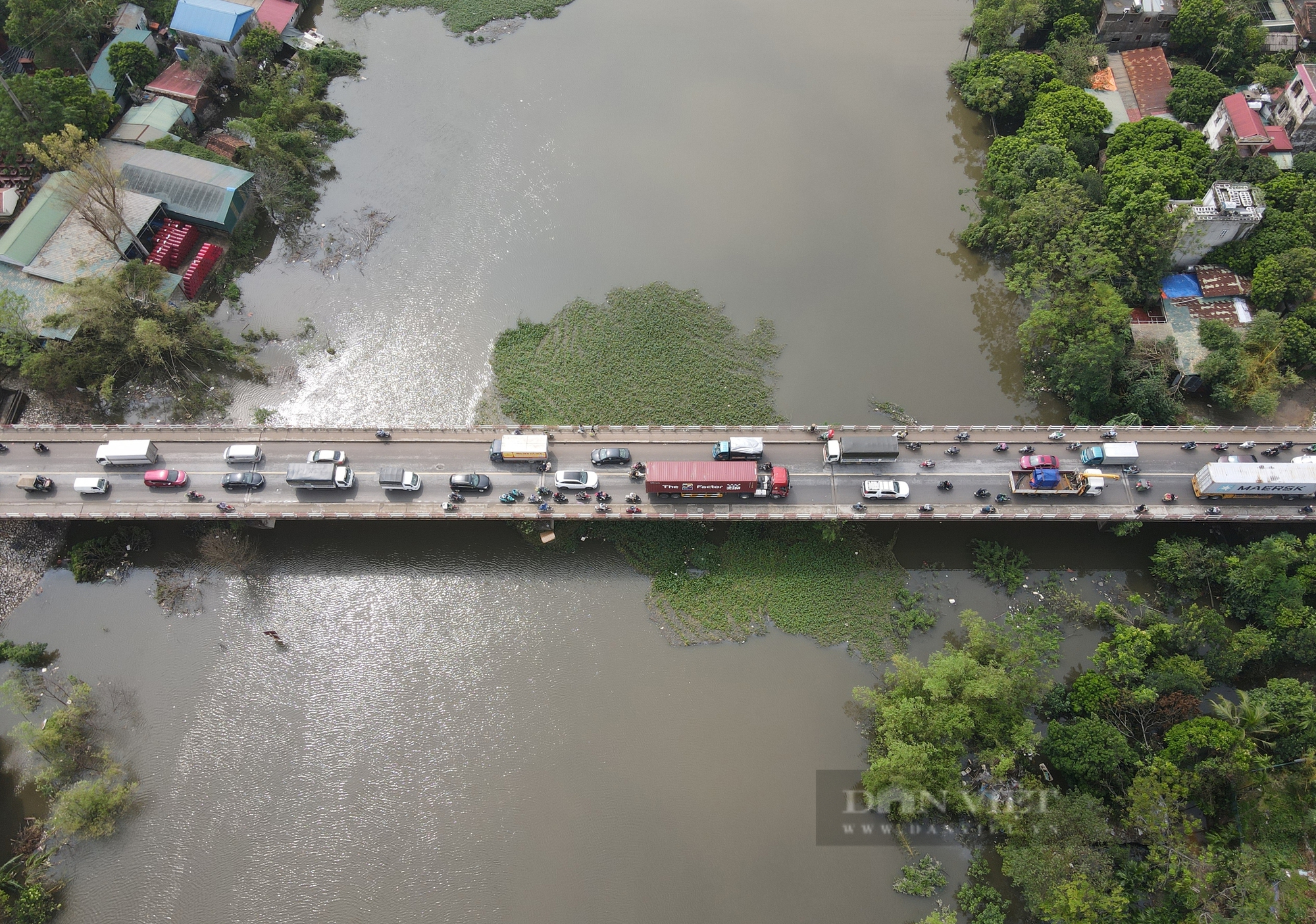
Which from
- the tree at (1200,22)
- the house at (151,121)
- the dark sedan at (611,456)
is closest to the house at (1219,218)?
the tree at (1200,22)

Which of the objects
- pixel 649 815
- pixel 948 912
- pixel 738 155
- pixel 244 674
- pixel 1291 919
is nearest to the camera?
pixel 1291 919

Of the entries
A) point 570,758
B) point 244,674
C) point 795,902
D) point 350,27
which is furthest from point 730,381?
point 350,27

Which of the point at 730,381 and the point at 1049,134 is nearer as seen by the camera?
the point at 730,381

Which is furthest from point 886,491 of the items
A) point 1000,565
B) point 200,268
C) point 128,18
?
point 128,18

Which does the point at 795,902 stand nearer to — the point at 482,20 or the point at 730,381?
the point at 730,381

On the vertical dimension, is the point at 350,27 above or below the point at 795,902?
above

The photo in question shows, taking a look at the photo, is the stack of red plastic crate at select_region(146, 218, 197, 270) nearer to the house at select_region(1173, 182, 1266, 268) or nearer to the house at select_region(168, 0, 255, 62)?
the house at select_region(168, 0, 255, 62)

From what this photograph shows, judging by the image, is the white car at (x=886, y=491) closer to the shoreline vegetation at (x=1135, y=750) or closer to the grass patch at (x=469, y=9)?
the shoreline vegetation at (x=1135, y=750)
